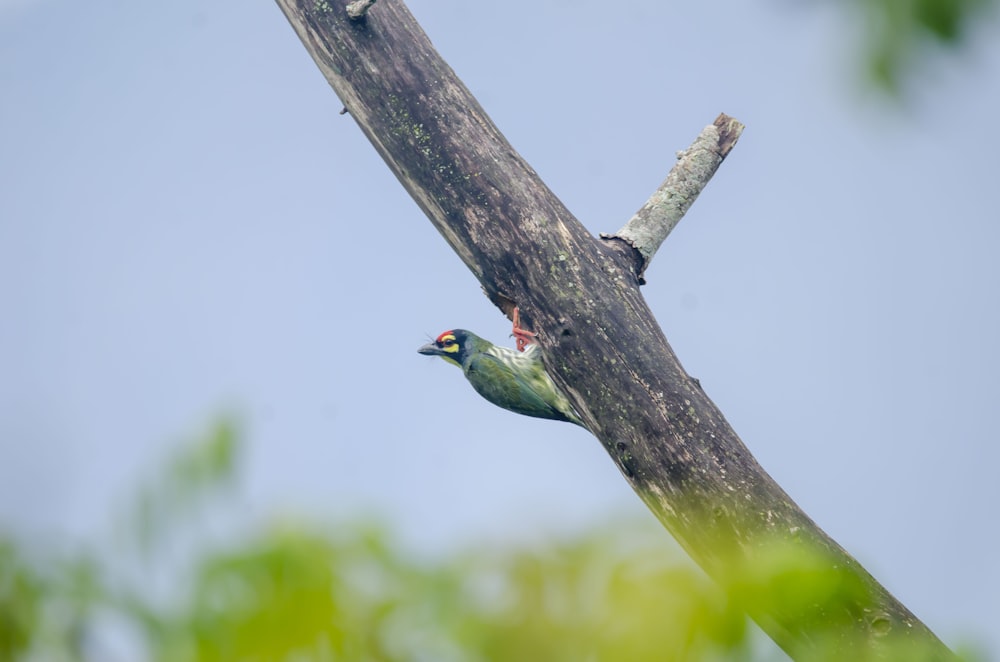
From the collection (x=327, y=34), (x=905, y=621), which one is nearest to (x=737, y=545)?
(x=905, y=621)

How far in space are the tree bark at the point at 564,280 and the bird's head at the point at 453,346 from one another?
205 centimetres

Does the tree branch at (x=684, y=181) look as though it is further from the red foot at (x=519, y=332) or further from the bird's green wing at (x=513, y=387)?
the bird's green wing at (x=513, y=387)

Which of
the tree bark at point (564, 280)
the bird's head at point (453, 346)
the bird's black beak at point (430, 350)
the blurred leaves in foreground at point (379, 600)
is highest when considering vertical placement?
the bird's black beak at point (430, 350)

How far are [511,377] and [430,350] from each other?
117cm

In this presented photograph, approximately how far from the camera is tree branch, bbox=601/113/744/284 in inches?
179

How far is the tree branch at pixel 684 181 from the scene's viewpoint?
14.9 feet

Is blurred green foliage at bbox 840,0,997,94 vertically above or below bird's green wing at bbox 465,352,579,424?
below

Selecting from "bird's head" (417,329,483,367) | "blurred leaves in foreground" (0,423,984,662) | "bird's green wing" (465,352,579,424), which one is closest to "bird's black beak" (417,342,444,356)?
"bird's head" (417,329,483,367)

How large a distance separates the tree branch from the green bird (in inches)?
36.5

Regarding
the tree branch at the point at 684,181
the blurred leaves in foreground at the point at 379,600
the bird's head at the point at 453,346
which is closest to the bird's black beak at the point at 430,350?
the bird's head at the point at 453,346

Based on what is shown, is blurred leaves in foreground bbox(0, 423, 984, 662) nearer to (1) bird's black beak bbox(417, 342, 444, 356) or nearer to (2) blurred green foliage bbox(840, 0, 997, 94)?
(2) blurred green foliage bbox(840, 0, 997, 94)

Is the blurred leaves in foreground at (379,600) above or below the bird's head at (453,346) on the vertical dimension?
below

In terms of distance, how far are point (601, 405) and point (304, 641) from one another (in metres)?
3.18

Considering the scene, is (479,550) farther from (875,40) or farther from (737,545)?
(737,545)
